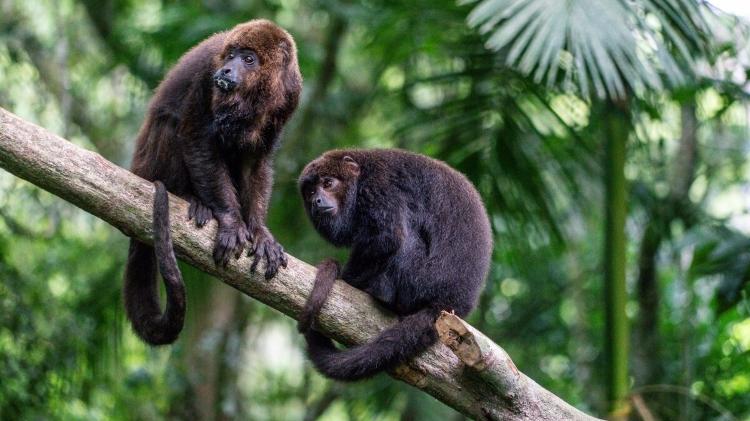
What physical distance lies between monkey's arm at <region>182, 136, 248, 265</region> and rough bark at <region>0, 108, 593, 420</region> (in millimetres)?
88

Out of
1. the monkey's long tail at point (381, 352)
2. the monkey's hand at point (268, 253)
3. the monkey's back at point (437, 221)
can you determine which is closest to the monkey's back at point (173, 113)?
the monkey's hand at point (268, 253)

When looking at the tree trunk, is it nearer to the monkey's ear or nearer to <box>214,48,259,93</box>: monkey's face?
the monkey's ear

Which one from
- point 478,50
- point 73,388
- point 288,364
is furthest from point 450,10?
point 288,364

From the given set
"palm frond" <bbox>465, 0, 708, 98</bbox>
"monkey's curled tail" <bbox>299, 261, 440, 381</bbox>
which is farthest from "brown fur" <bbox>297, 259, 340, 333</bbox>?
"palm frond" <bbox>465, 0, 708, 98</bbox>

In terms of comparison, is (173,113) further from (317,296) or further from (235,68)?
(317,296)

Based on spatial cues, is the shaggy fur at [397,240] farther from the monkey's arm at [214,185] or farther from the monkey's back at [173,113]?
the monkey's back at [173,113]

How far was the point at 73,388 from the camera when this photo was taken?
6.14 meters

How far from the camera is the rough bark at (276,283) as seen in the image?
352cm

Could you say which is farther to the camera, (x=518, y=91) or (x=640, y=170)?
(x=640, y=170)

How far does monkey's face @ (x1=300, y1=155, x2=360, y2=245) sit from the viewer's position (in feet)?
14.3

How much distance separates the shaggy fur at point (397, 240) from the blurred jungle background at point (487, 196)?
0.75 meters

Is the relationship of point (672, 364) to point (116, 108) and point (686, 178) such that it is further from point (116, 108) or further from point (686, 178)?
point (116, 108)

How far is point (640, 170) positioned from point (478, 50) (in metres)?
1.89

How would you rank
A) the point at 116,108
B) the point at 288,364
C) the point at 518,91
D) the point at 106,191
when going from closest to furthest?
1. the point at 106,191
2. the point at 518,91
3. the point at 116,108
4. the point at 288,364
